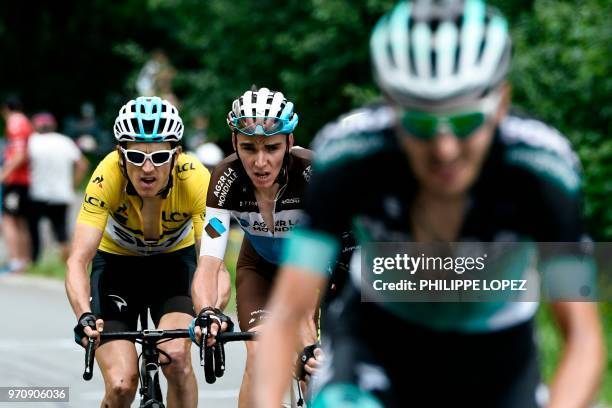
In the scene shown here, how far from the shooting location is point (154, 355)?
6.52 meters

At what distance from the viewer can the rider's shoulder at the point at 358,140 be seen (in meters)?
3.31

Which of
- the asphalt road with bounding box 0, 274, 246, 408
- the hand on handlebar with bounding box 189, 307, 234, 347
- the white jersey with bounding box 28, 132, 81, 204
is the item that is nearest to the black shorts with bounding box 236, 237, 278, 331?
the hand on handlebar with bounding box 189, 307, 234, 347

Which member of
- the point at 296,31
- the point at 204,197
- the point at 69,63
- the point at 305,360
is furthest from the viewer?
the point at 69,63

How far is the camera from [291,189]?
6797 millimetres

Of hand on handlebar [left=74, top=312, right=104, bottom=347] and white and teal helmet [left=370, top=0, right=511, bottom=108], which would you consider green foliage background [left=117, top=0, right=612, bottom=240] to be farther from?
white and teal helmet [left=370, top=0, right=511, bottom=108]

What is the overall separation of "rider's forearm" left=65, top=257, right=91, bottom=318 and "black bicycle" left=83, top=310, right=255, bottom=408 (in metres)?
Result: 0.30

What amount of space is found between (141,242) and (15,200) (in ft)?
33.2

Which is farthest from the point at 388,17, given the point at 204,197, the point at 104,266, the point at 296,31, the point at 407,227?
the point at 296,31

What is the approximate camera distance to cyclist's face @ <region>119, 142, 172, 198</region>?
6.92 m

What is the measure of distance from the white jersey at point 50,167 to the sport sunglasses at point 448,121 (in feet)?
46.2

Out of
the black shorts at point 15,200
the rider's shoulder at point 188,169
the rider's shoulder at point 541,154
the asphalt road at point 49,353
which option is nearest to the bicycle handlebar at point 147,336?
the rider's shoulder at point 188,169

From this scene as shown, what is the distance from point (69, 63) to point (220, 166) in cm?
3203

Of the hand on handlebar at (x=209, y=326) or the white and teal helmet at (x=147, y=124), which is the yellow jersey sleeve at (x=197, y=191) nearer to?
the white and teal helmet at (x=147, y=124)

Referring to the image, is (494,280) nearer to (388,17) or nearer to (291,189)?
(388,17)
